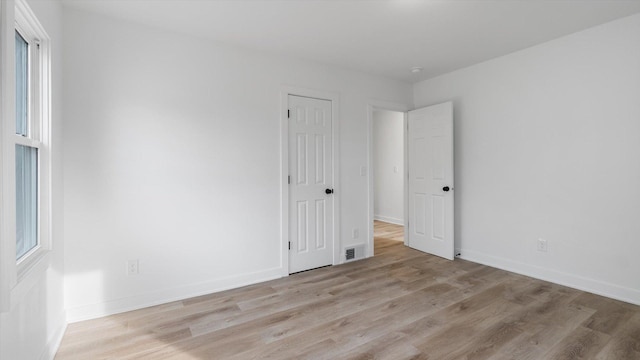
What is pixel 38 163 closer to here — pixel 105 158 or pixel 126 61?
pixel 105 158

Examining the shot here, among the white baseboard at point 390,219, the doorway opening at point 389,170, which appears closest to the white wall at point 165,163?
the doorway opening at point 389,170

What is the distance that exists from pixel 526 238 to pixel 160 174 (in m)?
3.91

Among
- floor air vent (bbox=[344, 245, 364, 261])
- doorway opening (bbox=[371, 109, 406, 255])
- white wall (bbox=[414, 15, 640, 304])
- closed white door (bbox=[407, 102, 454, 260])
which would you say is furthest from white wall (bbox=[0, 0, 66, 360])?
doorway opening (bbox=[371, 109, 406, 255])

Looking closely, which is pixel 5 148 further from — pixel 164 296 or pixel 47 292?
pixel 164 296

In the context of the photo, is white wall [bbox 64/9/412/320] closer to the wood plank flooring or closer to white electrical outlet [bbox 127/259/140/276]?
white electrical outlet [bbox 127/259/140/276]

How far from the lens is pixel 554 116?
10.2 ft

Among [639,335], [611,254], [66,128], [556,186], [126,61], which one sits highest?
[126,61]

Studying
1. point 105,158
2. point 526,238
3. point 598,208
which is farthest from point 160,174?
point 598,208

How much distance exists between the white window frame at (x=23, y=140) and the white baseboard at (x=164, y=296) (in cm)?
82

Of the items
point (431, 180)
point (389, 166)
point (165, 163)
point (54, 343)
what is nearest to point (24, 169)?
point (165, 163)

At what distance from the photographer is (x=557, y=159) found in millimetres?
3082

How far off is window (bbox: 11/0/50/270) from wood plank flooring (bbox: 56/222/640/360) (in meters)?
0.85

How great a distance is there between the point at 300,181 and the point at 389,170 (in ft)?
11.8

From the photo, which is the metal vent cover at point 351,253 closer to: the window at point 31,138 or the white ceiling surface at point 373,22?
the white ceiling surface at point 373,22
